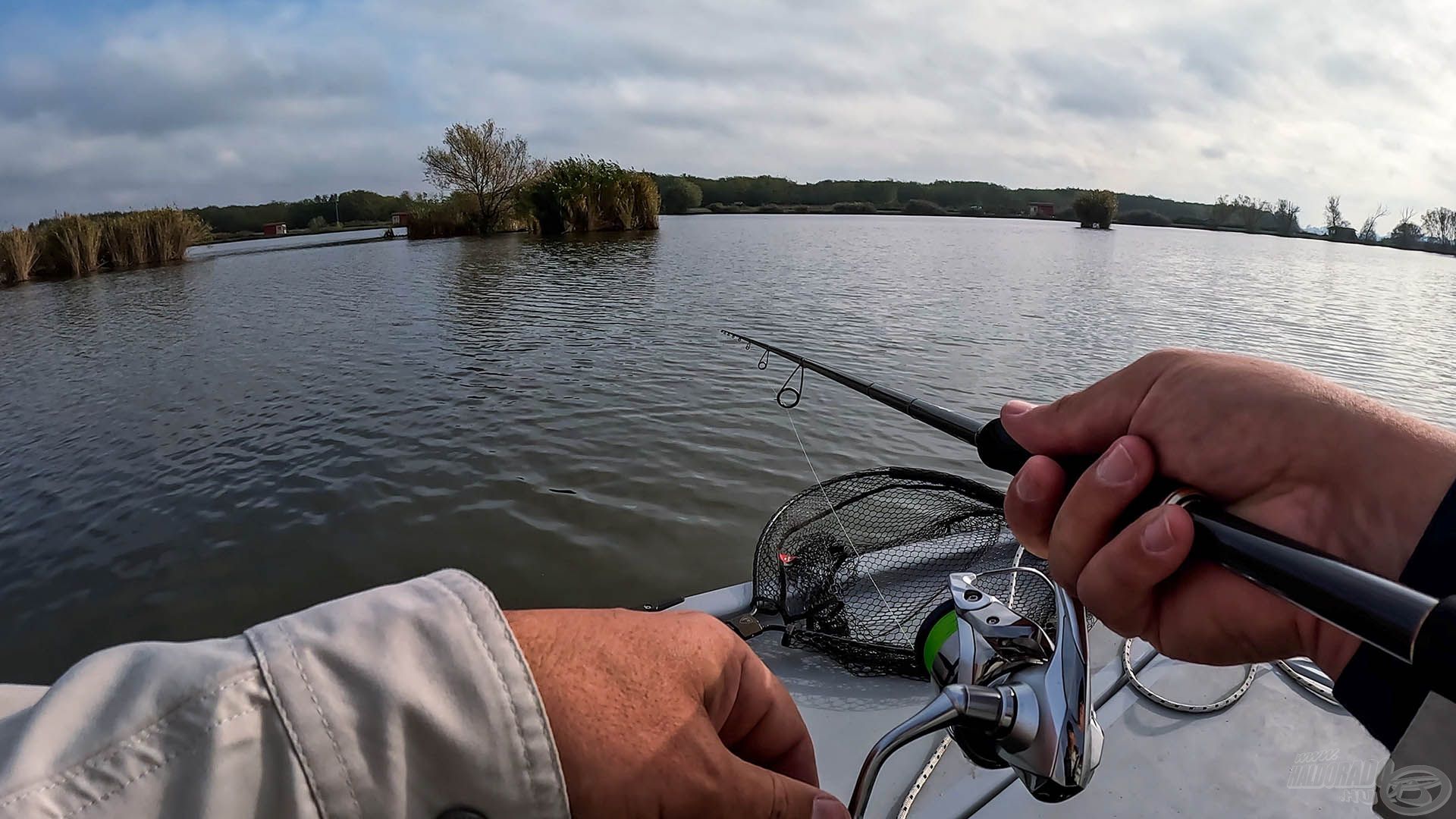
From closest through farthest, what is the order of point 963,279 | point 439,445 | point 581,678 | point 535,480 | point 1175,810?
1. point 581,678
2. point 1175,810
3. point 535,480
4. point 439,445
5. point 963,279

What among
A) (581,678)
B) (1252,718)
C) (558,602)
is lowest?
(558,602)

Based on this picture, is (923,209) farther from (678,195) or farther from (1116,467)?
(1116,467)

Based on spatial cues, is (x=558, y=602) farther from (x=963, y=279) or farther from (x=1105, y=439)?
(x=963, y=279)

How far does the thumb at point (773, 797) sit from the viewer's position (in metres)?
0.96

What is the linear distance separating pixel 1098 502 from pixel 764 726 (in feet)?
2.52

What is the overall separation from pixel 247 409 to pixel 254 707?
9695 millimetres

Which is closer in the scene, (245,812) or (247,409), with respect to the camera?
(245,812)

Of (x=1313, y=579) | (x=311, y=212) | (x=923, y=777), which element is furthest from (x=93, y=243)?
(x=311, y=212)

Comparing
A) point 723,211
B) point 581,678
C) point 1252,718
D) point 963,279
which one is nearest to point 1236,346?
point 963,279

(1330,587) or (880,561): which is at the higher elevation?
(1330,587)

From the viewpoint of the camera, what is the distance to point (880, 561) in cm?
328

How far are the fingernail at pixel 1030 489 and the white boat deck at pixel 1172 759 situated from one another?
0.78m

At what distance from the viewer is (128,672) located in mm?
700

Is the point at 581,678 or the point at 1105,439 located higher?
the point at 1105,439
